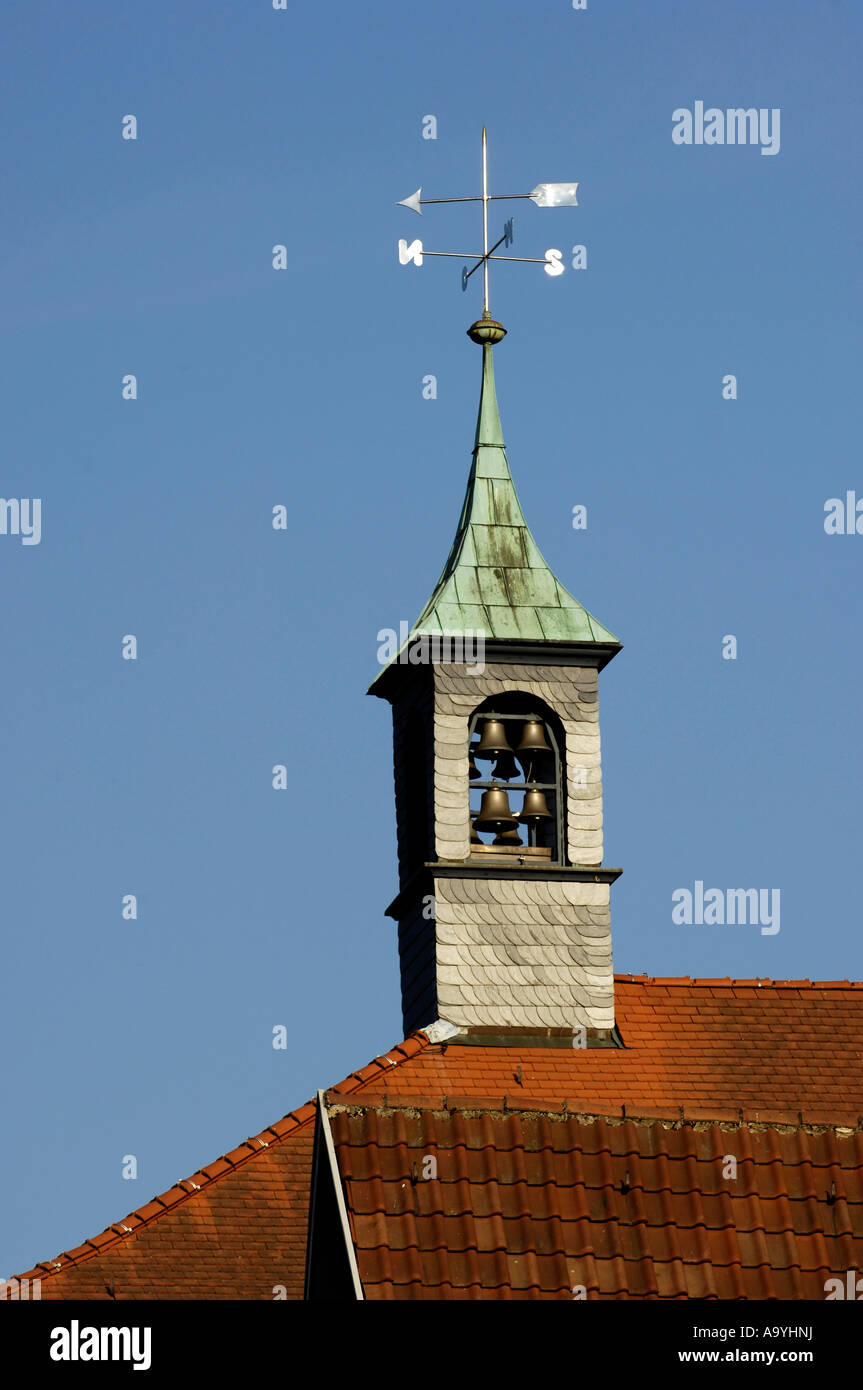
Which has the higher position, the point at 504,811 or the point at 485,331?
the point at 485,331

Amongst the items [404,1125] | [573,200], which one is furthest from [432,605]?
[404,1125]

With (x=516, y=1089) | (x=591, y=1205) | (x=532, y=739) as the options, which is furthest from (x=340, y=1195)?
(x=532, y=739)

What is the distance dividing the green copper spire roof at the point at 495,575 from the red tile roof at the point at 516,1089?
161 inches

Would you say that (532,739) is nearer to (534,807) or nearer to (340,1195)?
(534,807)

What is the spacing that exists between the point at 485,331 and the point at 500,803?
6.01 meters

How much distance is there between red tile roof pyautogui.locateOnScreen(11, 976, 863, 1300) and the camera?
27094 mm

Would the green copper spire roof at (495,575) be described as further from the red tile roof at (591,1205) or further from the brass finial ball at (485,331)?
the red tile roof at (591,1205)

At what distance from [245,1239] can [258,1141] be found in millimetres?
1489

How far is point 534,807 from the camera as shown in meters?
30.6

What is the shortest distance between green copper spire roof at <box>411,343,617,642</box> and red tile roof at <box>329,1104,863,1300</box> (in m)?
14.2

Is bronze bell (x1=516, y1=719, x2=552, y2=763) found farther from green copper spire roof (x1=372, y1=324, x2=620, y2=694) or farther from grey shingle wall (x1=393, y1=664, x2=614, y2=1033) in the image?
green copper spire roof (x1=372, y1=324, x2=620, y2=694)

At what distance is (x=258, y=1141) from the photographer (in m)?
28.7
